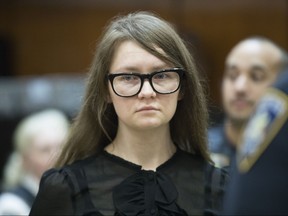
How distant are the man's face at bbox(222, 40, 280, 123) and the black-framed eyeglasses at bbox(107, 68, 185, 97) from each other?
1.45 m

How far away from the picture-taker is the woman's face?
1.78 m

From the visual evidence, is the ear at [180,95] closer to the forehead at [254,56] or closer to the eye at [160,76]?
the eye at [160,76]

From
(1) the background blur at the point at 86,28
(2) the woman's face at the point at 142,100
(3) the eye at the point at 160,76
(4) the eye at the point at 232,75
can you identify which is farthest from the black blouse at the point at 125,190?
(1) the background blur at the point at 86,28

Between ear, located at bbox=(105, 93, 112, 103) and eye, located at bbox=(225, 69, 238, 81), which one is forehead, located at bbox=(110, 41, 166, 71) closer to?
ear, located at bbox=(105, 93, 112, 103)

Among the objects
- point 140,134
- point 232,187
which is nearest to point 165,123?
point 140,134

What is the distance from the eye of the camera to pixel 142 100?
5.84 feet

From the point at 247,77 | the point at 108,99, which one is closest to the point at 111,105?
the point at 108,99

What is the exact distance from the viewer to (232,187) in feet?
3.95

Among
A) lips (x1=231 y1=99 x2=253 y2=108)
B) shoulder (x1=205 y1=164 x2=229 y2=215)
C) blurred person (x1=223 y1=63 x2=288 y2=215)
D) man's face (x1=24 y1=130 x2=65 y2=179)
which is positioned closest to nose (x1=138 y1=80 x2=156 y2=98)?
shoulder (x1=205 y1=164 x2=229 y2=215)

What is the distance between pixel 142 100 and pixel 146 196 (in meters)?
0.26

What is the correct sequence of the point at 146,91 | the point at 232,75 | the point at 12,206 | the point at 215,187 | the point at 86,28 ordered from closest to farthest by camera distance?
the point at 146,91
the point at 215,187
the point at 12,206
the point at 232,75
the point at 86,28

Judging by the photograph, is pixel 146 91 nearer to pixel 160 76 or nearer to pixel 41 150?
pixel 160 76

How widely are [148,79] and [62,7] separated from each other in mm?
5953

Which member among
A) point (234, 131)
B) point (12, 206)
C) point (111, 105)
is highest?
point (111, 105)
